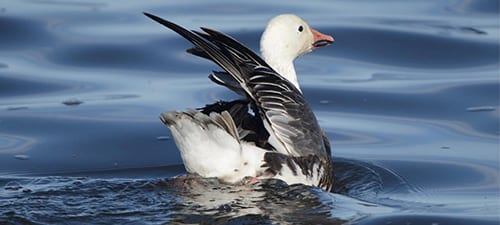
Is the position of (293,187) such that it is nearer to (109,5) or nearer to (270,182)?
(270,182)

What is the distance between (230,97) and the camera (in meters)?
12.5

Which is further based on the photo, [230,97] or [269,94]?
[230,97]

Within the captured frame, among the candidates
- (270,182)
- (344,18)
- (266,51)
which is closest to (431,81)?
(344,18)

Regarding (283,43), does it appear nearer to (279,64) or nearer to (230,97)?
(279,64)

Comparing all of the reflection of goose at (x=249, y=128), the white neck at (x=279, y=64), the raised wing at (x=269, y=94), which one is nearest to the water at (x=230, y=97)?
the reflection of goose at (x=249, y=128)

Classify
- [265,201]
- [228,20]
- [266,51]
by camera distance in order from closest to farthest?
1. [265,201]
2. [266,51]
3. [228,20]

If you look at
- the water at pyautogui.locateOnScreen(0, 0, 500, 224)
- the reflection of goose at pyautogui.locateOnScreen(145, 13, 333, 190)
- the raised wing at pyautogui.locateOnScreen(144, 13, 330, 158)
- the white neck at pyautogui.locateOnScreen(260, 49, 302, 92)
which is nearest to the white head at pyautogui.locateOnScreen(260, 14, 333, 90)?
the white neck at pyautogui.locateOnScreen(260, 49, 302, 92)

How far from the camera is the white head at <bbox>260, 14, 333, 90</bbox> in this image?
9.56 m

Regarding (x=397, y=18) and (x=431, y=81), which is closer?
(x=431, y=81)

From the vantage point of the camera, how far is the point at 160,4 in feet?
50.9

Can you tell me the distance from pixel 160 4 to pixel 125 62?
219 cm

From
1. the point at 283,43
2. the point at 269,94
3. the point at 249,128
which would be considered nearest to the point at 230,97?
the point at 283,43

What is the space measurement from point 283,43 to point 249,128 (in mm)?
1098

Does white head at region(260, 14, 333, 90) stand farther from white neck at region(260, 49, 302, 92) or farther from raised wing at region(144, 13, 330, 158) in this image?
raised wing at region(144, 13, 330, 158)
